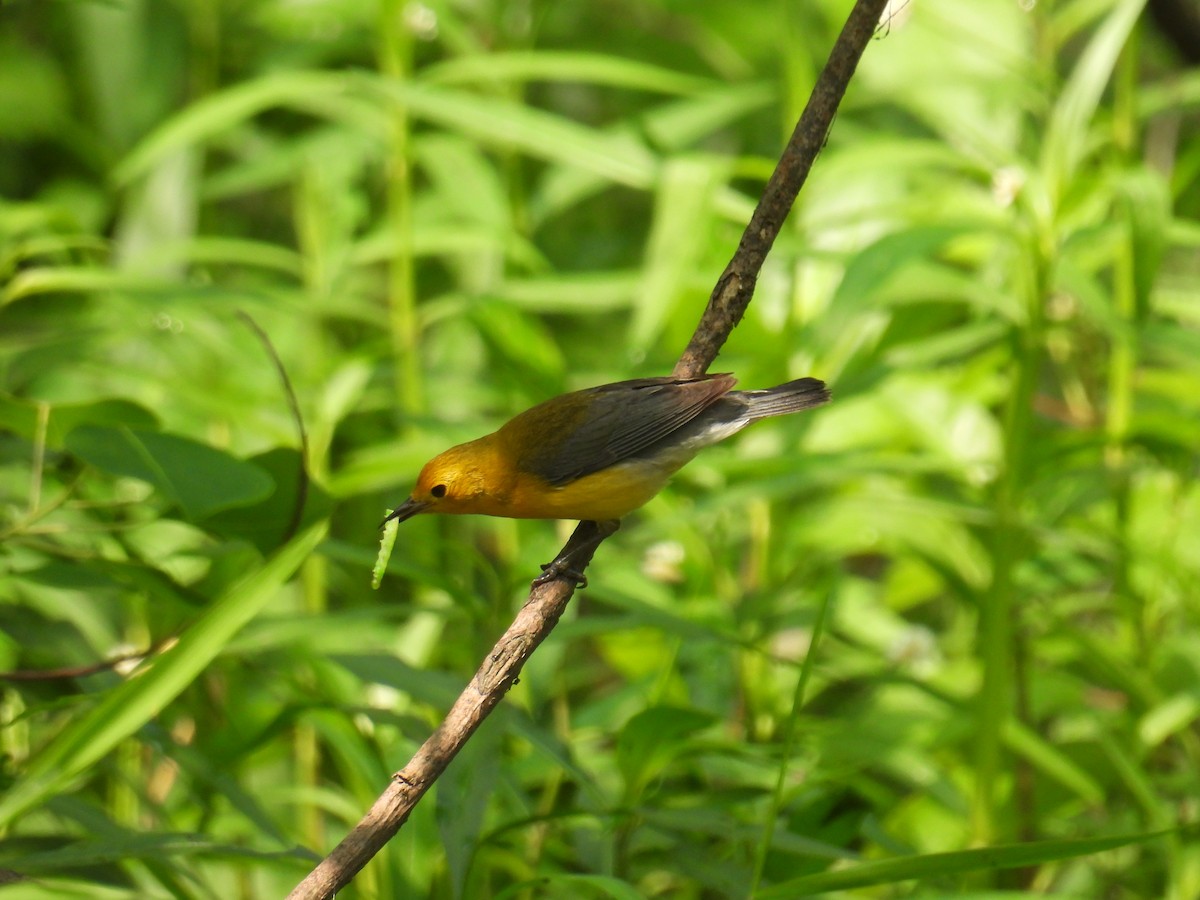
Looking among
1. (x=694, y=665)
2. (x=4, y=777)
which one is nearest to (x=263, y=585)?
(x=4, y=777)

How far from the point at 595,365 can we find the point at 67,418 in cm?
306

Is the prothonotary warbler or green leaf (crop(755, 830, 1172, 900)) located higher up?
the prothonotary warbler

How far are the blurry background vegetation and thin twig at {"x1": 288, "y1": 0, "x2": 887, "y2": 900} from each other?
12.6 inches

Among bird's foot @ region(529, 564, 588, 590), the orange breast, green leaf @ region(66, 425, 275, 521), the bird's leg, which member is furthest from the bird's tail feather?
green leaf @ region(66, 425, 275, 521)

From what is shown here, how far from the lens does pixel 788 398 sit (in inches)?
119

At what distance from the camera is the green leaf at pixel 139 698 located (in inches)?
62.8

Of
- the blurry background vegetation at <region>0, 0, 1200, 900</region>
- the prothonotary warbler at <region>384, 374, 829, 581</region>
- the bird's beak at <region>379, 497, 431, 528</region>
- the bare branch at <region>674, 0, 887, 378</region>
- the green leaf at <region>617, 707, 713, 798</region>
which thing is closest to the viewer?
the bare branch at <region>674, 0, 887, 378</region>

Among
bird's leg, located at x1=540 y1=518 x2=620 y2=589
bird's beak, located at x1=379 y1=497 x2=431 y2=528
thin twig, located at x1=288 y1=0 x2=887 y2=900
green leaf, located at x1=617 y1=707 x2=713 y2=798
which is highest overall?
thin twig, located at x1=288 y1=0 x2=887 y2=900

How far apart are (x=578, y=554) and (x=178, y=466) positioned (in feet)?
3.16

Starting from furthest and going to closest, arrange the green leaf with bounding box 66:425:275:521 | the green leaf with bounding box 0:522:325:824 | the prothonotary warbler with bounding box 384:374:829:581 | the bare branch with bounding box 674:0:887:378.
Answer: the prothonotary warbler with bounding box 384:374:829:581
the bare branch with bounding box 674:0:887:378
the green leaf with bounding box 66:425:275:521
the green leaf with bounding box 0:522:325:824

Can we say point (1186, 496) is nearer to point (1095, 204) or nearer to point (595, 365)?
point (1095, 204)

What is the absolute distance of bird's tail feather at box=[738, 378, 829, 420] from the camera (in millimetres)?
2953

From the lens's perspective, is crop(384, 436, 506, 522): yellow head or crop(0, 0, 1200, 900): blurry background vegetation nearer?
crop(0, 0, 1200, 900): blurry background vegetation

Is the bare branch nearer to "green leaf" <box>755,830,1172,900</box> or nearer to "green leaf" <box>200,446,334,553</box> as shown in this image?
"green leaf" <box>200,446,334,553</box>
